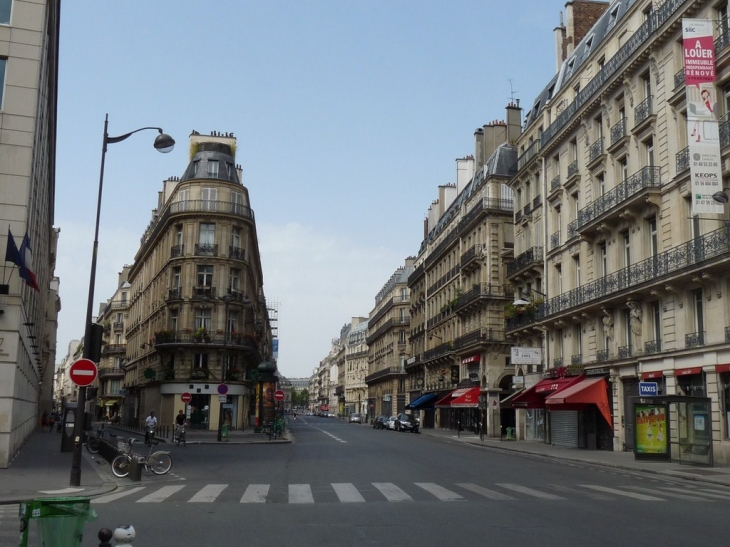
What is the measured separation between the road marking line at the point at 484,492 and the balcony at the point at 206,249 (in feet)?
137

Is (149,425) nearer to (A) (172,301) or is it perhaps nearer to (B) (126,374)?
(A) (172,301)

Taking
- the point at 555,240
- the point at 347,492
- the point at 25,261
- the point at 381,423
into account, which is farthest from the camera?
the point at 381,423

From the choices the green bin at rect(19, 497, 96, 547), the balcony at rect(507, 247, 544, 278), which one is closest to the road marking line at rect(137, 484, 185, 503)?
the green bin at rect(19, 497, 96, 547)

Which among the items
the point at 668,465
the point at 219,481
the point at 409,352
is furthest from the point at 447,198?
the point at 219,481

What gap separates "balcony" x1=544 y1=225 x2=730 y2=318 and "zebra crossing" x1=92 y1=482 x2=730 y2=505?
9600mm

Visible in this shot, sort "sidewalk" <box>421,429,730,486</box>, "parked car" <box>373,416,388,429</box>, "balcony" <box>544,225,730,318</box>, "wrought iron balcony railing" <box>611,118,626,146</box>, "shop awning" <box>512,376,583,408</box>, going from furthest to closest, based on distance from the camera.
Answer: "parked car" <box>373,416,388,429</box>
"shop awning" <box>512,376,583,408</box>
"wrought iron balcony railing" <box>611,118,626,146</box>
"balcony" <box>544,225,730,318</box>
"sidewalk" <box>421,429,730,486</box>

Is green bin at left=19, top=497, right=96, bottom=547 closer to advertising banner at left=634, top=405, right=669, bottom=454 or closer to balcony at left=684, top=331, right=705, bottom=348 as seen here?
advertising banner at left=634, top=405, right=669, bottom=454

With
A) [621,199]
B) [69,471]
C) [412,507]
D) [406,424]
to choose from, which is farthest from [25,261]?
[406,424]

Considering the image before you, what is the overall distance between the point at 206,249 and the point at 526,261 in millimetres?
24195

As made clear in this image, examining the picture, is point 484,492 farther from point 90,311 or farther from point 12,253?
point 12,253

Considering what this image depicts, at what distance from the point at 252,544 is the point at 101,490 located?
7720 mm

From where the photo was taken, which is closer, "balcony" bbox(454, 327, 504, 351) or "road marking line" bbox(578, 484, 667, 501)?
"road marking line" bbox(578, 484, 667, 501)

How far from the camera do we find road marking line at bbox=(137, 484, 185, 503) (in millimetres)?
14312

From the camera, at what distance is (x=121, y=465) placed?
19297 millimetres
